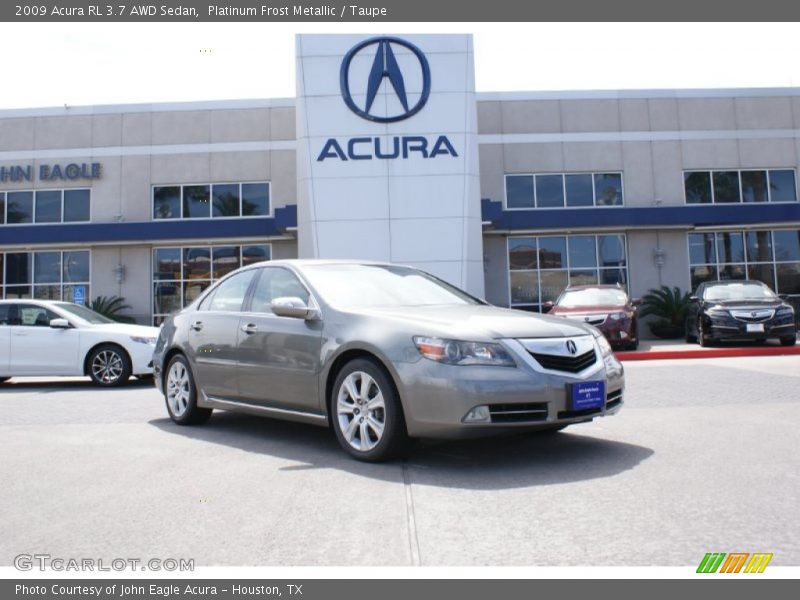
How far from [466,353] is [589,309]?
1201cm

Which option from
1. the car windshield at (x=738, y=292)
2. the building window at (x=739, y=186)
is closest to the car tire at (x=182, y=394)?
the car windshield at (x=738, y=292)

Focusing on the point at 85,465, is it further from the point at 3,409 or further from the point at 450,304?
the point at 3,409

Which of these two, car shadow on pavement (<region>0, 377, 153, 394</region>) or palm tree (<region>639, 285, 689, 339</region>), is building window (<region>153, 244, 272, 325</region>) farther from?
palm tree (<region>639, 285, 689, 339</region>)

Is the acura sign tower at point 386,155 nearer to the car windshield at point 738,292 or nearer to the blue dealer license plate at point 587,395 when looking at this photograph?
the car windshield at point 738,292

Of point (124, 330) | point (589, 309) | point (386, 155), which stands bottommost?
point (124, 330)

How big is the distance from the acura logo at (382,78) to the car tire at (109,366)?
1147 centimetres

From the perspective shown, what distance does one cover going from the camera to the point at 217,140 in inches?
989

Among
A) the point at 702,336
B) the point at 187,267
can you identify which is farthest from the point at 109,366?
the point at 187,267

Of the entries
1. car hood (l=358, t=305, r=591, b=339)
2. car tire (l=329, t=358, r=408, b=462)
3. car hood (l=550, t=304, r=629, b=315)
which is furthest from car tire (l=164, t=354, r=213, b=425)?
car hood (l=550, t=304, r=629, b=315)

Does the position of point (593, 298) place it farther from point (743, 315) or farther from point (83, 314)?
point (83, 314)

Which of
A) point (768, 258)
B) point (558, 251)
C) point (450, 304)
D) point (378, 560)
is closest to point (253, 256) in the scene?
point (558, 251)

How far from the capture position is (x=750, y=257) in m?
24.9

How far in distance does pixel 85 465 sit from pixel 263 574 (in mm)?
2900

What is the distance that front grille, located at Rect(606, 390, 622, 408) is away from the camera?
5.29m
